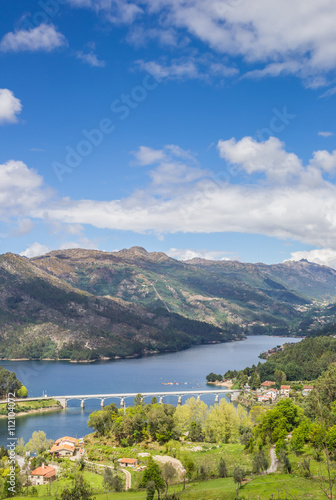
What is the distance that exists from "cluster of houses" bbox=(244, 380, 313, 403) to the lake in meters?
12.1

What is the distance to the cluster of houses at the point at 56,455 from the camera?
46.7m

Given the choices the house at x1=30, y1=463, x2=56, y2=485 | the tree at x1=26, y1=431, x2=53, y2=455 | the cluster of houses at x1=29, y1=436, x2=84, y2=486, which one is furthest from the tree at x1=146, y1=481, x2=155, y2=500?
the tree at x1=26, y1=431, x2=53, y2=455

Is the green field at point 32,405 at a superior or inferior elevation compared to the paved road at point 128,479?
inferior

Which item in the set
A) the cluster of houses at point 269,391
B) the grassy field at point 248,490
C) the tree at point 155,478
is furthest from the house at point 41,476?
the cluster of houses at point 269,391

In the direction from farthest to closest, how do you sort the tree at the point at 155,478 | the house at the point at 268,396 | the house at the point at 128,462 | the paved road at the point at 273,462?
the house at the point at 268,396 < the house at the point at 128,462 < the paved road at the point at 273,462 < the tree at the point at 155,478

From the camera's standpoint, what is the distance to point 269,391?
351 ft

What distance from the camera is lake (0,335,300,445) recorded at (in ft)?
277

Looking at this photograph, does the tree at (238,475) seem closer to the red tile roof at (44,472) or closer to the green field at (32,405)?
the red tile roof at (44,472)

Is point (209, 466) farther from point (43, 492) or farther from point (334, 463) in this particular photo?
point (43, 492)

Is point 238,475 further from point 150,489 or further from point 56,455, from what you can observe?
point 56,455

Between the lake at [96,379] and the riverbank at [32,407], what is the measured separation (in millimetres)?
2926

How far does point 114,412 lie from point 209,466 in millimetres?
28822

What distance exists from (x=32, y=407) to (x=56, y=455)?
1736 inches

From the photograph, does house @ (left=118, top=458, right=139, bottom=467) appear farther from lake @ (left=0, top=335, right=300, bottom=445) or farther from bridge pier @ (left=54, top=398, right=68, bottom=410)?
bridge pier @ (left=54, top=398, right=68, bottom=410)
